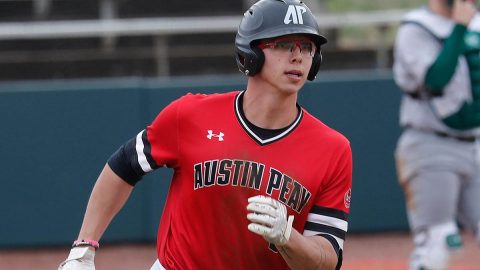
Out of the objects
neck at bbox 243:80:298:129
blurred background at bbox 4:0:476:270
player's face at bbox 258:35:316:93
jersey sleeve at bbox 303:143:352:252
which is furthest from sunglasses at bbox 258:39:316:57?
blurred background at bbox 4:0:476:270

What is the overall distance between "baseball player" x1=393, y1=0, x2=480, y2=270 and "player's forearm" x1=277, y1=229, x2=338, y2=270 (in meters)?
Answer: 2.59

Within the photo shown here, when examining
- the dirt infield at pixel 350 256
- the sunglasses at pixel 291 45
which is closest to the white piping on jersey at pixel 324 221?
the sunglasses at pixel 291 45

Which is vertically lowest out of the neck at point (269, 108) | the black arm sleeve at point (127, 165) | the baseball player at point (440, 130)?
the baseball player at point (440, 130)

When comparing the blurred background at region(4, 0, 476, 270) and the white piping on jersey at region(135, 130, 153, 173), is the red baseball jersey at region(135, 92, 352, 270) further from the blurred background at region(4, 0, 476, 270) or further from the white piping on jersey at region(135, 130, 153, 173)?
the blurred background at region(4, 0, 476, 270)

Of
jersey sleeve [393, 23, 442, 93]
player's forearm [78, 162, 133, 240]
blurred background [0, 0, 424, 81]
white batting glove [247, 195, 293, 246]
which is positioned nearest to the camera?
white batting glove [247, 195, 293, 246]

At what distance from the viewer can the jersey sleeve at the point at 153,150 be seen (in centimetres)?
422

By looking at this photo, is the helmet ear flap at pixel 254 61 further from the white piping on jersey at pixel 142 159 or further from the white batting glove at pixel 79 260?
the white batting glove at pixel 79 260

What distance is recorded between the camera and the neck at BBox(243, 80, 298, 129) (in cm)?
416

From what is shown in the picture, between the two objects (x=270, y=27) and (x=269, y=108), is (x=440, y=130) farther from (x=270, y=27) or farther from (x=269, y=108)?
(x=270, y=27)

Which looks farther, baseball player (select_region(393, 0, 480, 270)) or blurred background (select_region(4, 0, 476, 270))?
blurred background (select_region(4, 0, 476, 270))

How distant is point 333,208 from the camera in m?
4.15

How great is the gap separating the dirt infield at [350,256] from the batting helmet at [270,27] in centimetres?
494

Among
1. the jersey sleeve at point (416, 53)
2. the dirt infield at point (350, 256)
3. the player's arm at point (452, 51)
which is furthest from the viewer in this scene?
the dirt infield at point (350, 256)

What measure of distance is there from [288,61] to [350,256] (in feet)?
18.5
